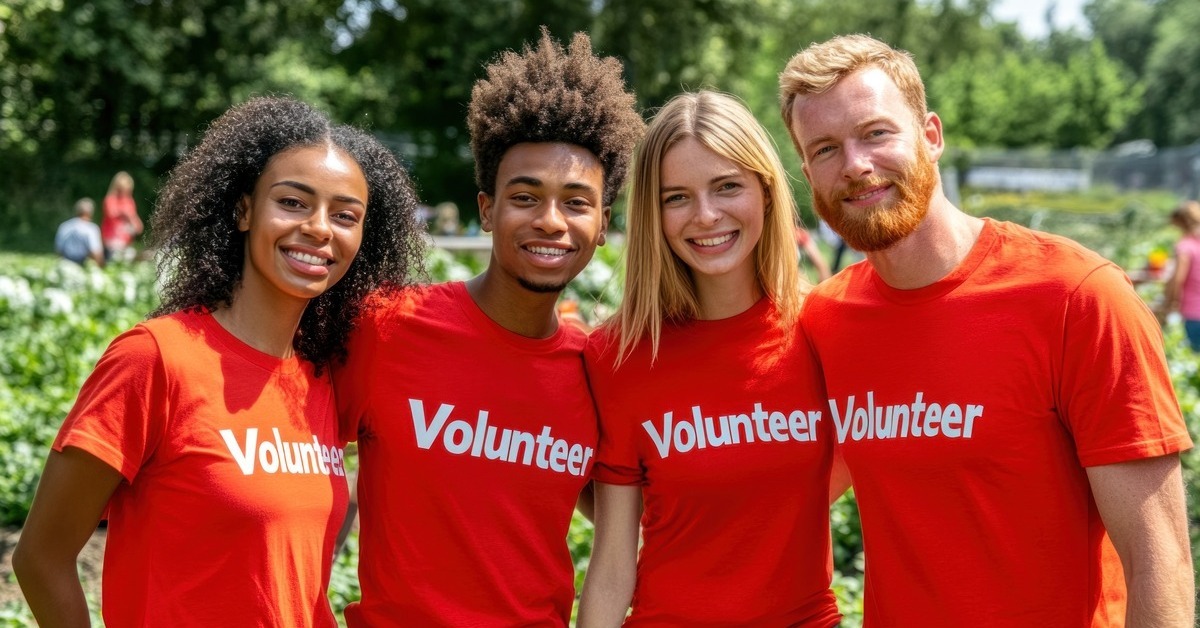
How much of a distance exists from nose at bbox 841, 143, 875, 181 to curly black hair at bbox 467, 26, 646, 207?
2.46ft

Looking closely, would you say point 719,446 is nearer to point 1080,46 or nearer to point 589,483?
point 589,483

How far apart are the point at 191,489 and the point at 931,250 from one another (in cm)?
187

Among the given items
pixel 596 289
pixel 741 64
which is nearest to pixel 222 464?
pixel 596 289

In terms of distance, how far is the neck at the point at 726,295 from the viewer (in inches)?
128

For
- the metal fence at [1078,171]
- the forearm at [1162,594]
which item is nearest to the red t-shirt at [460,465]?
the forearm at [1162,594]

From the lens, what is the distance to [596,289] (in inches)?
389

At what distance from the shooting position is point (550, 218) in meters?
3.09

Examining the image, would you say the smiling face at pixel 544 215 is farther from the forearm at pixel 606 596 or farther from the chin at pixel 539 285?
the forearm at pixel 606 596

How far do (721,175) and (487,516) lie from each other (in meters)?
1.15

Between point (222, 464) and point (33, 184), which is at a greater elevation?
point (33, 184)

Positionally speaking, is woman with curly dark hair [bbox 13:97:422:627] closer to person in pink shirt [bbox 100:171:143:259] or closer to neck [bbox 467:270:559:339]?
neck [bbox 467:270:559:339]

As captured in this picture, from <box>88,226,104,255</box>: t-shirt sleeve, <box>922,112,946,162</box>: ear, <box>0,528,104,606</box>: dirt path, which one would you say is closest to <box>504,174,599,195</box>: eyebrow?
<box>922,112,946,162</box>: ear

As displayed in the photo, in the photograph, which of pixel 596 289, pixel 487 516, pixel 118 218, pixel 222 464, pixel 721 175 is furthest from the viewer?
pixel 118 218

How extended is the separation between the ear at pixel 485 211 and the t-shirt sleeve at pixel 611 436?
1.70 ft
